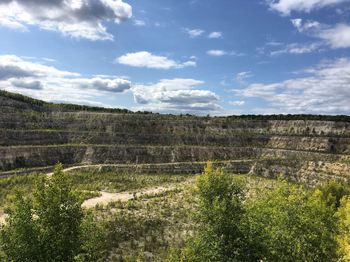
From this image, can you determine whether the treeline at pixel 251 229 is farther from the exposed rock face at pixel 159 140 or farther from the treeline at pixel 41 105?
the treeline at pixel 41 105

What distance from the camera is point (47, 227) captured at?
20.8m

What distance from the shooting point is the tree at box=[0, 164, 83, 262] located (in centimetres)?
2036

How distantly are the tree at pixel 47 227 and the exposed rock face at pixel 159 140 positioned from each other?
208ft

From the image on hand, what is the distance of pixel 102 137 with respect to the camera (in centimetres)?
10019

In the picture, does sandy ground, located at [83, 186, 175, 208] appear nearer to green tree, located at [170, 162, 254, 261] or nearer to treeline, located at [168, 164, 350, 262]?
green tree, located at [170, 162, 254, 261]

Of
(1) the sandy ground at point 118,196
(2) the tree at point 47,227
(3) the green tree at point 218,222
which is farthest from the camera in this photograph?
(1) the sandy ground at point 118,196

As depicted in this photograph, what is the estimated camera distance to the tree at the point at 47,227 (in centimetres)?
2036

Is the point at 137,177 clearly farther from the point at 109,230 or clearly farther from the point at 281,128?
the point at 281,128

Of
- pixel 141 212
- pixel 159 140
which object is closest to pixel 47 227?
pixel 141 212

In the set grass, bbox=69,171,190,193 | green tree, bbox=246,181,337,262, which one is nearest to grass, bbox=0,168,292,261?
grass, bbox=69,171,190,193

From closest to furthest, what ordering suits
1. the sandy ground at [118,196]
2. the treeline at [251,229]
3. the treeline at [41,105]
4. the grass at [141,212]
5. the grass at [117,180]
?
1. the treeline at [251,229]
2. the grass at [141,212]
3. the sandy ground at [118,196]
4. the grass at [117,180]
5. the treeline at [41,105]

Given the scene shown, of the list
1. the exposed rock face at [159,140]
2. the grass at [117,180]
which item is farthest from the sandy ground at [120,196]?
the exposed rock face at [159,140]

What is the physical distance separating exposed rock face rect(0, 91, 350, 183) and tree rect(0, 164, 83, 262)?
63409 mm

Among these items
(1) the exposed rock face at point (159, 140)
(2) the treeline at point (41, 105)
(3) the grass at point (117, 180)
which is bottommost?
(3) the grass at point (117, 180)
